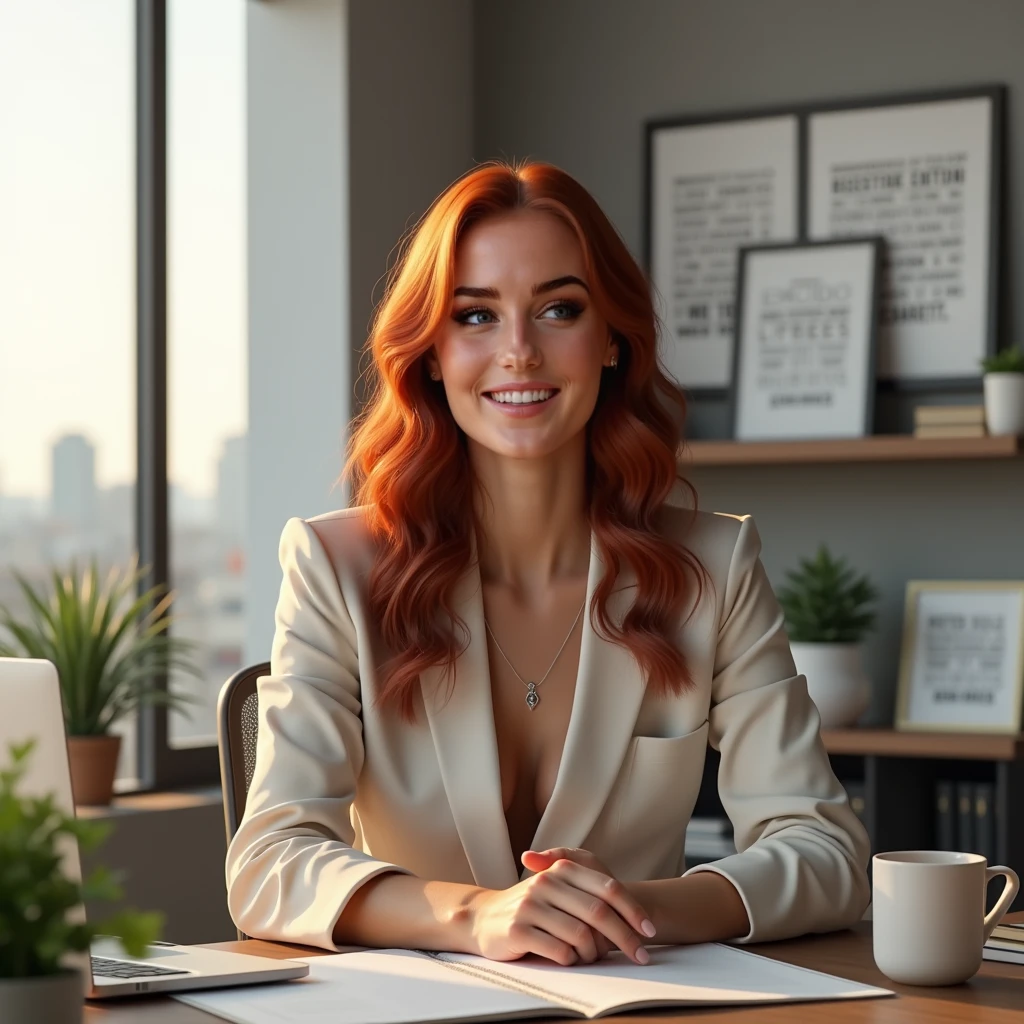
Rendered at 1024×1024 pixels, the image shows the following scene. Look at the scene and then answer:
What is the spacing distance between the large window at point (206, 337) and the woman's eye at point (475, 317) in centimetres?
202

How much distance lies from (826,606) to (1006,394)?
63 centimetres

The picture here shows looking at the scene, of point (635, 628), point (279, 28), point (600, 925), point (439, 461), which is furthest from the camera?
point (279, 28)

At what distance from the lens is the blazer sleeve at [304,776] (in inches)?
56.1

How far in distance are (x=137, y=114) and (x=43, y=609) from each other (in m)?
1.23

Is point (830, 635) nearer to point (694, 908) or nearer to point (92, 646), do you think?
point (92, 646)

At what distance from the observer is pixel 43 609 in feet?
10.8

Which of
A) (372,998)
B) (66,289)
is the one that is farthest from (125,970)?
(66,289)

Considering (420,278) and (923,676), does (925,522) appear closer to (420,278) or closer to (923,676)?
(923,676)

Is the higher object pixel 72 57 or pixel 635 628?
pixel 72 57

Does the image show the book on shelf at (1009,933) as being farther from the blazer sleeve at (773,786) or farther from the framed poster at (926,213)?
the framed poster at (926,213)

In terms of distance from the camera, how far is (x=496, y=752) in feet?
5.53

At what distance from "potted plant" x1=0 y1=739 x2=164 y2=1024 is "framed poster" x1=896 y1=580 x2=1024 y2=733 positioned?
3.10m

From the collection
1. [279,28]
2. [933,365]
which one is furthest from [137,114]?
[933,365]

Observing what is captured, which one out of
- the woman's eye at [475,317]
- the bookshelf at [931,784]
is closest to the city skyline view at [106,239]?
the bookshelf at [931,784]
